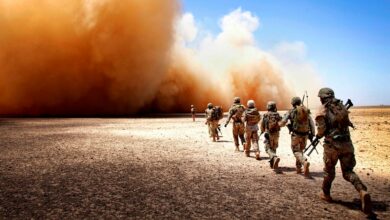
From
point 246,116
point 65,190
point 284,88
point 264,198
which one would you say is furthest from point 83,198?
point 284,88

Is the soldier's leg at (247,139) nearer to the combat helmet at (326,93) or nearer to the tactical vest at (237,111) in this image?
the tactical vest at (237,111)

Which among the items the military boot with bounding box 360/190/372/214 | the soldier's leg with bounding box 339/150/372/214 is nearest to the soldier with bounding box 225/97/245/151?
the soldier's leg with bounding box 339/150/372/214

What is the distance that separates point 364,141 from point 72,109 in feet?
117

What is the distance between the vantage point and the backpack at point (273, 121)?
9.42 meters

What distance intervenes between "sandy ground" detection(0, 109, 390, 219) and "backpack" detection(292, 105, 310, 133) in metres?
1.17

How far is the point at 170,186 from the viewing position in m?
7.52

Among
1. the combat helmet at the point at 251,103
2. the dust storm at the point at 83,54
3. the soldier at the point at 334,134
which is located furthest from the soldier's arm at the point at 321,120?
the dust storm at the point at 83,54

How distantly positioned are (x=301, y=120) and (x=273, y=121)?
93 centimetres

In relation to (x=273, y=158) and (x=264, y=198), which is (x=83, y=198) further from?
(x=273, y=158)

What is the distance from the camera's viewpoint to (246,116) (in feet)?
35.9

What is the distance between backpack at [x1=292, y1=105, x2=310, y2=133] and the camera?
8633 millimetres

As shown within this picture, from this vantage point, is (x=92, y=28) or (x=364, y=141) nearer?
(x=364, y=141)

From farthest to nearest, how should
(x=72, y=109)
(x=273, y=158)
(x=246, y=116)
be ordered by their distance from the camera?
(x=72, y=109), (x=246, y=116), (x=273, y=158)

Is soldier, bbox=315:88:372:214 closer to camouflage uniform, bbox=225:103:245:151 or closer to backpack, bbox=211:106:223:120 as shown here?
camouflage uniform, bbox=225:103:245:151
